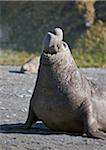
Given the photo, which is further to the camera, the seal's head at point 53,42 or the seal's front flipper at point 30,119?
the seal's front flipper at point 30,119

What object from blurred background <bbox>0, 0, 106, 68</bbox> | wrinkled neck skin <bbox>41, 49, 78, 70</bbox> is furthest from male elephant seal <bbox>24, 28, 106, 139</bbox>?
blurred background <bbox>0, 0, 106, 68</bbox>

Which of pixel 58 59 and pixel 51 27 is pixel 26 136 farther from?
pixel 51 27

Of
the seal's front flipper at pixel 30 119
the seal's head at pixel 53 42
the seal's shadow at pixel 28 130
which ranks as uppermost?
the seal's head at pixel 53 42

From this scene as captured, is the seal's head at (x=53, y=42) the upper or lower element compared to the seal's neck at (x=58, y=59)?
upper

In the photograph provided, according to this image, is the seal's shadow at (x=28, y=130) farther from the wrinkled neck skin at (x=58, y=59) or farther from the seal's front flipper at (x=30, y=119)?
the wrinkled neck skin at (x=58, y=59)

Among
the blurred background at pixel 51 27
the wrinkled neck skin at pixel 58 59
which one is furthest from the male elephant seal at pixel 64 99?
the blurred background at pixel 51 27

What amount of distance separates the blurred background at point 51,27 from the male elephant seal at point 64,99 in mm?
11329

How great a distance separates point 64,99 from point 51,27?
15161 mm

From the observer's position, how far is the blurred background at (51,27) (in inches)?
752

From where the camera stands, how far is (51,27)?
21.3 metres

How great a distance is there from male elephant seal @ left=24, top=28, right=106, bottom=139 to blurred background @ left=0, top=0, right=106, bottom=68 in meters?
11.3

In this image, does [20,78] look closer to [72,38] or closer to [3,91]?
[3,91]

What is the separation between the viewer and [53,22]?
854 inches

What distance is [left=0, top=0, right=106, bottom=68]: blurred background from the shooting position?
19.1m
